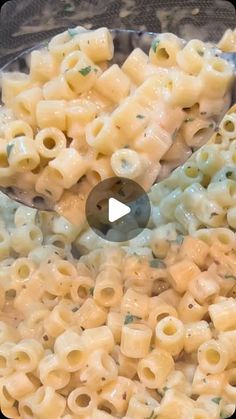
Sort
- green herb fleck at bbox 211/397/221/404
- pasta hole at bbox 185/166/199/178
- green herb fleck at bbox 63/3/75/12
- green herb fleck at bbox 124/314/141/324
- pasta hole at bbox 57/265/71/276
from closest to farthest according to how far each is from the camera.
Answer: green herb fleck at bbox 211/397/221/404, green herb fleck at bbox 124/314/141/324, pasta hole at bbox 57/265/71/276, pasta hole at bbox 185/166/199/178, green herb fleck at bbox 63/3/75/12

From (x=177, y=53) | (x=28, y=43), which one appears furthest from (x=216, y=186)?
(x=28, y=43)

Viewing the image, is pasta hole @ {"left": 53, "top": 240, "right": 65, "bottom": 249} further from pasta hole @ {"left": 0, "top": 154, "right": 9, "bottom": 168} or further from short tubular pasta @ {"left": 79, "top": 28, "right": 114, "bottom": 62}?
short tubular pasta @ {"left": 79, "top": 28, "right": 114, "bottom": 62}

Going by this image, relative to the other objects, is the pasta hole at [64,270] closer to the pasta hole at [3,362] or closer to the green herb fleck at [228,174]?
the pasta hole at [3,362]

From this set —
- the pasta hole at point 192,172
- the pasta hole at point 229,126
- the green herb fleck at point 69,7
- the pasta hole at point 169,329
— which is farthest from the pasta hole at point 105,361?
the green herb fleck at point 69,7

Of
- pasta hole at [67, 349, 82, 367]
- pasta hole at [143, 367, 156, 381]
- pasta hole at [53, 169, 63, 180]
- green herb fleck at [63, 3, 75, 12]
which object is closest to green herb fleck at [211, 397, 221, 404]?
pasta hole at [143, 367, 156, 381]

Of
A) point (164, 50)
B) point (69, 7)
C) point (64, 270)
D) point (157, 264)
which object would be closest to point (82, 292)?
point (64, 270)

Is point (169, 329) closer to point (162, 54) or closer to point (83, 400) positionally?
point (83, 400)
